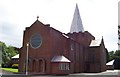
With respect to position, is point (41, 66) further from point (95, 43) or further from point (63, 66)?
point (95, 43)

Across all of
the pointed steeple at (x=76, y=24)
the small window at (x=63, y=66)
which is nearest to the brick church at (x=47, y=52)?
the small window at (x=63, y=66)

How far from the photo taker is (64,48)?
4925 centimetres

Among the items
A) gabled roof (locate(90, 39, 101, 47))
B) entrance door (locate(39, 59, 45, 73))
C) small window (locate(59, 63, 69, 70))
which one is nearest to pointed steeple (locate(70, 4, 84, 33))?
gabled roof (locate(90, 39, 101, 47))

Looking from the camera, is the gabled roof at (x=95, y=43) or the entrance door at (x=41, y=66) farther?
the gabled roof at (x=95, y=43)

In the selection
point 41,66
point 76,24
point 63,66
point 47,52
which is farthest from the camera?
point 76,24

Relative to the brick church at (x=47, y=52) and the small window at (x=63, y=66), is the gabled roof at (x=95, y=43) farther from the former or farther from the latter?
the small window at (x=63, y=66)

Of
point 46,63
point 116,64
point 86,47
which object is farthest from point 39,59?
point 116,64

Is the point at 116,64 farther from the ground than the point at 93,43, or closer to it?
closer to it

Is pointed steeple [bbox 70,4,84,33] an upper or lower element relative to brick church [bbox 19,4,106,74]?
upper

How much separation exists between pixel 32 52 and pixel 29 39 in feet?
10.9

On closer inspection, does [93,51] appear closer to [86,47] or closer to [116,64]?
[86,47]

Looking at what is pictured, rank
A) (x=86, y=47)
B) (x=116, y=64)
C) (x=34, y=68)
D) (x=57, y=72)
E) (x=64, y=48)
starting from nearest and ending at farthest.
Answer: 1. (x=57, y=72)
2. (x=34, y=68)
3. (x=64, y=48)
4. (x=86, y=47)
5. (x=116, y=64)

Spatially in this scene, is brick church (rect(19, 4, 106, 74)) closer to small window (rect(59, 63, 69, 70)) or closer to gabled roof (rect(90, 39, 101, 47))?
small window (rect(59, 63, 69, 70))

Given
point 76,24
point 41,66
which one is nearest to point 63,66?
point 41,66
